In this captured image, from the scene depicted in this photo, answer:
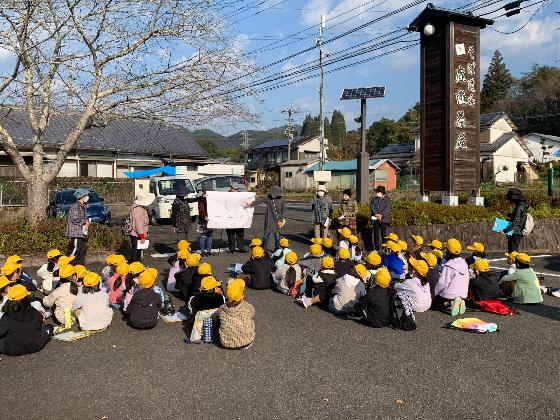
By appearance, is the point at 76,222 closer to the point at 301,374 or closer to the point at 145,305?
the point at 145,305

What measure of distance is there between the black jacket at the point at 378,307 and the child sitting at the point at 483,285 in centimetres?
185

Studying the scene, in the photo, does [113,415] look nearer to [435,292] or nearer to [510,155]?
[435,292]

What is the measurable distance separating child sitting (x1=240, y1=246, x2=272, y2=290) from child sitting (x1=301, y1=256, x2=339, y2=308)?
3.69 feet

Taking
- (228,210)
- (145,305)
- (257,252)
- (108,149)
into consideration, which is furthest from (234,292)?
(108,149)

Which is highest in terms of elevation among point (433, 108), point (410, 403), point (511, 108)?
point (511, 108)

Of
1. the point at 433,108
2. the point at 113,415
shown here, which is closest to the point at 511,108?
the point at 433,108

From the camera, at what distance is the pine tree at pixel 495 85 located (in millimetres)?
63375

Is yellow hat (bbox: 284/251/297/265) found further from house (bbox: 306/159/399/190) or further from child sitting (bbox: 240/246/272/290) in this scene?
house (bbox: 306/159/399/190)

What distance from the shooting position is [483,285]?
7.86m

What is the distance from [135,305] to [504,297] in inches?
241

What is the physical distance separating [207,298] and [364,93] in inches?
526

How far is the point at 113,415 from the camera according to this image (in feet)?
14.5

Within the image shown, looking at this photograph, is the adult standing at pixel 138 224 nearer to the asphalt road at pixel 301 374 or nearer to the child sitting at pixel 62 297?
the child sitting at pixel 62 297

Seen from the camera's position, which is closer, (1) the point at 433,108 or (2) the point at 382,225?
(2) the point at 382,225
